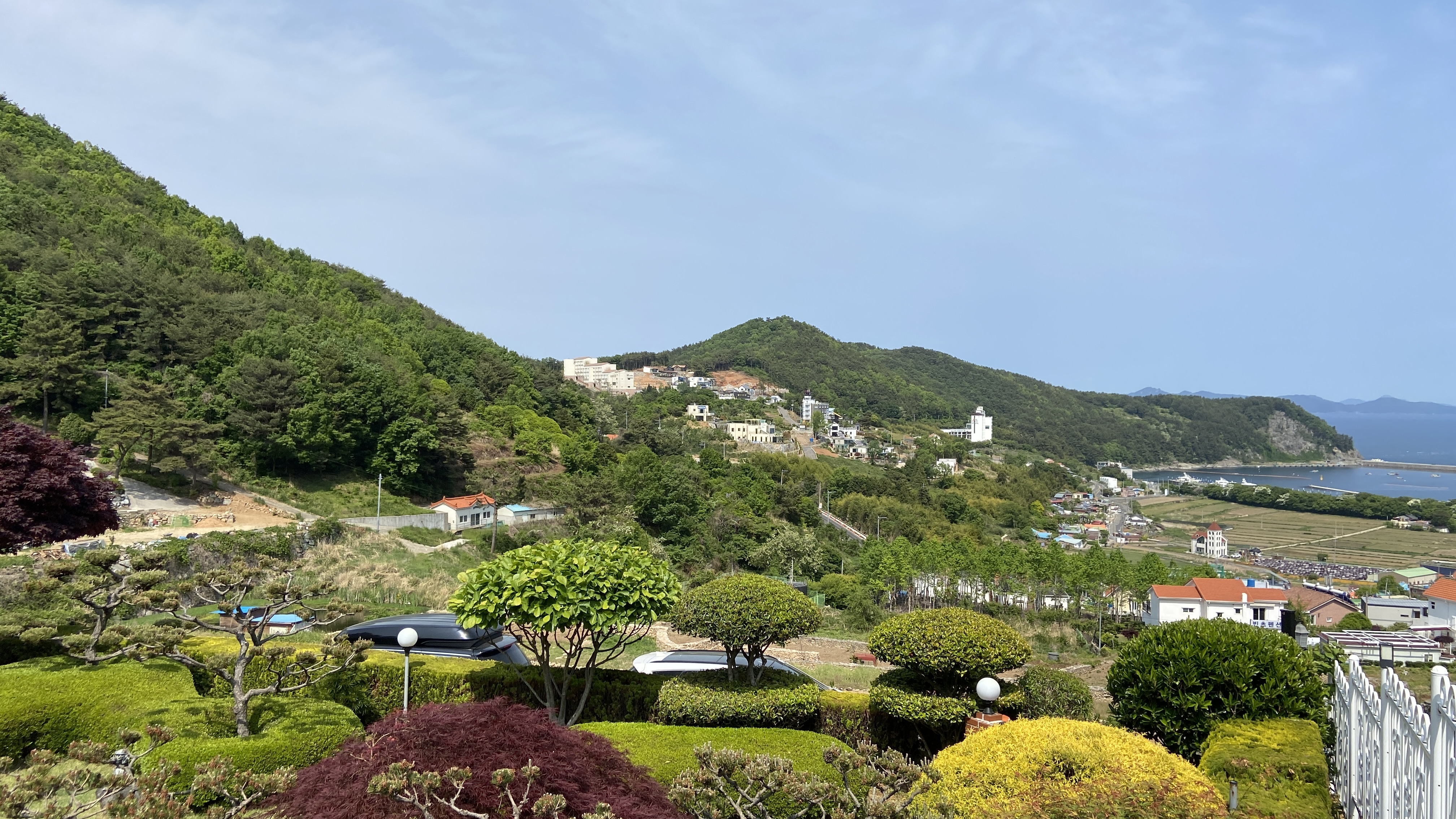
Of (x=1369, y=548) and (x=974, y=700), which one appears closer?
(x=974, y=700)

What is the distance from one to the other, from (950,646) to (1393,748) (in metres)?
3.23

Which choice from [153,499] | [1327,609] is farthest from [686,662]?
[1327,609]

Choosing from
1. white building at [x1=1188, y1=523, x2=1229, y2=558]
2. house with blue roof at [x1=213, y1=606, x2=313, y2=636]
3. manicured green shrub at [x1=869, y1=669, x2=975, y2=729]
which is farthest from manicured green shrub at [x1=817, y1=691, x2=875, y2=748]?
white building at [x1=1188, y1=523, x2=1229, y2=558]

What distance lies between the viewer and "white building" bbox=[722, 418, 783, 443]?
267 ft

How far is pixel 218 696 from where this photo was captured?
690 centimetres

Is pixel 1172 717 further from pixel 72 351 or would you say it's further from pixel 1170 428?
pixel 1170 428

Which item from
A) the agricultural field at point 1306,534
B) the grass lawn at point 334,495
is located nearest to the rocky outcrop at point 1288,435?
the agricultural field at point 1306,534

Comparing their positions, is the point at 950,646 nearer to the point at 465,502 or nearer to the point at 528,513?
the point at 465,502

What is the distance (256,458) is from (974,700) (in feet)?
92.8

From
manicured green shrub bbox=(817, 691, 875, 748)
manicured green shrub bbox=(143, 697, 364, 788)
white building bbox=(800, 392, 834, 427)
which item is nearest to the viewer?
manicured green shrub bbox=(143, 697, 364, 788)

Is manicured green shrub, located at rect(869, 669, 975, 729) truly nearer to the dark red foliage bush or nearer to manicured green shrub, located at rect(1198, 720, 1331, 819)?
manicured green shrub, located at rect(1198, 720, 1331, 819)

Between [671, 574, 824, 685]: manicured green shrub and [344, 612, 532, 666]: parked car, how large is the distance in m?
2.71

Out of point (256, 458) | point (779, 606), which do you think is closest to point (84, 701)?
point (779, 606)

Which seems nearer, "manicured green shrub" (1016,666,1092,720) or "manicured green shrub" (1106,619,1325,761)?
"manicured green shrub" (1106,619,1325,761)
